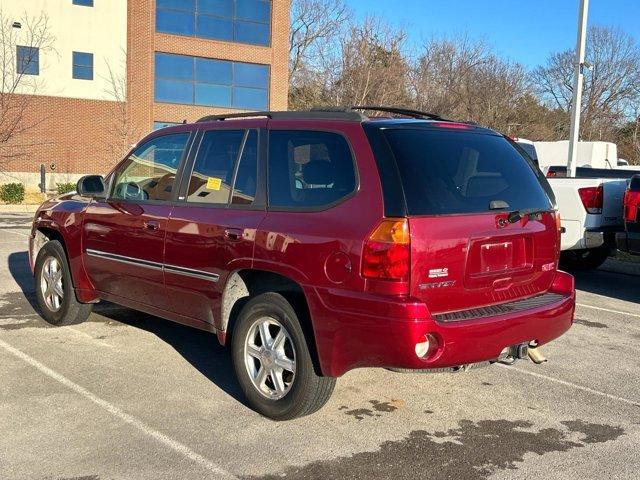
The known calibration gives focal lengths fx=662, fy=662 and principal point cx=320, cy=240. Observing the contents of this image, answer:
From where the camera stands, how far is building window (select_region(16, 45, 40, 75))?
→ 2839 cm

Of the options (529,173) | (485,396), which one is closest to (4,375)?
(485,396)

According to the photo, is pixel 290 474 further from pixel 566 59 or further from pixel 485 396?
pixel 566 59

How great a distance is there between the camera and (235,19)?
30.9 meters

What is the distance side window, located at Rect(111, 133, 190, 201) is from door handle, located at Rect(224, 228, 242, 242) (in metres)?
0.83

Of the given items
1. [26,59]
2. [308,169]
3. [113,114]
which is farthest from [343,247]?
[26,59]

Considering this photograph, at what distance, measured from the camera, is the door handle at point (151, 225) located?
4820 mm

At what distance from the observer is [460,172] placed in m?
3.95

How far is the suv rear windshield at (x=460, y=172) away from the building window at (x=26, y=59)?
2836 cm

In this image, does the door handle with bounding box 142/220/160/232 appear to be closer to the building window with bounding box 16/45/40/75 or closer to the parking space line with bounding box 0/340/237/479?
the parking space line with bounding box 0/340/237/479

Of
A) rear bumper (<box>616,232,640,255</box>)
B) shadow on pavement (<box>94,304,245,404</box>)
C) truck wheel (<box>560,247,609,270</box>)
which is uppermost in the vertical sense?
rear bumper (<box>616,232,640,255</box>)

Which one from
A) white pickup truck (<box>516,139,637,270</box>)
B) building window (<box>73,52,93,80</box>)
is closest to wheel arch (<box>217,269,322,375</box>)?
white pickup truck (<box>516,139,637,270</box>)

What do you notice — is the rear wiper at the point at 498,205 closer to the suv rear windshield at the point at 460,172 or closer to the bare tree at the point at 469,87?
the suv rear windshield at the point at 460,172

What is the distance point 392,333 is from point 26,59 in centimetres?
2936

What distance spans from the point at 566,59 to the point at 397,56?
20439mm
